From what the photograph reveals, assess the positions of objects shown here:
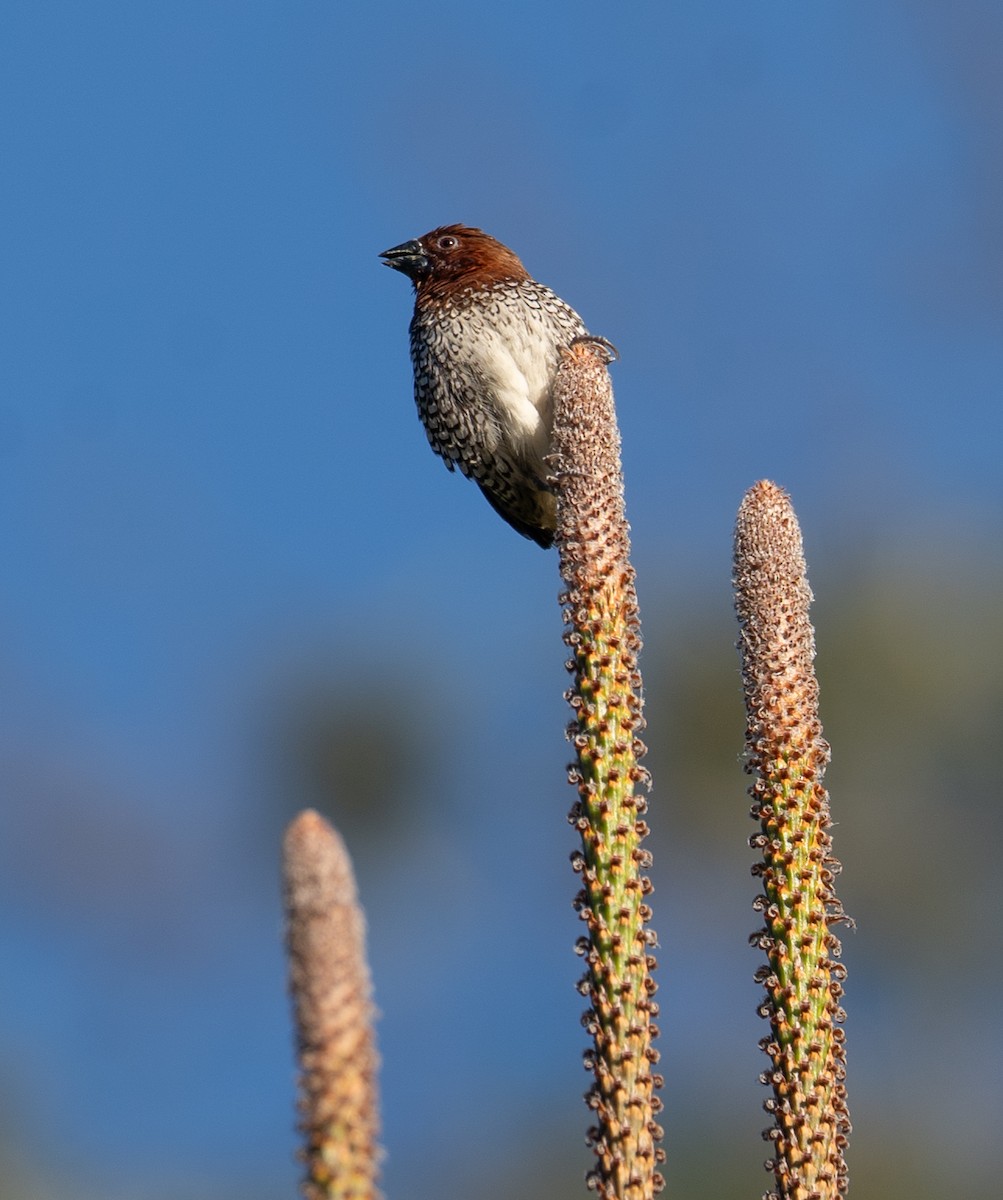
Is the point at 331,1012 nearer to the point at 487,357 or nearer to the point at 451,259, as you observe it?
Answer: the point at 487,357

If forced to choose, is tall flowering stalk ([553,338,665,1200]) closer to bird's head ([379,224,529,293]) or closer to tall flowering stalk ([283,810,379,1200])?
tall flowering stalk ([283,810,379,1200])

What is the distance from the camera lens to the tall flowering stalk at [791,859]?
334 cm

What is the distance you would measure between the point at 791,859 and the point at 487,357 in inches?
172

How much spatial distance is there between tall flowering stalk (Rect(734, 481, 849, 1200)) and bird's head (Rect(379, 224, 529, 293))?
463 cm

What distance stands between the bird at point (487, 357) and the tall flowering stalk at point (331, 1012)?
5005 mm

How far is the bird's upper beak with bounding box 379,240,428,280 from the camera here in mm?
8602

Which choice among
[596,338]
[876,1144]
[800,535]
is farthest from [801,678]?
[876,1144]

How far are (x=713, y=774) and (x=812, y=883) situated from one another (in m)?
18.3

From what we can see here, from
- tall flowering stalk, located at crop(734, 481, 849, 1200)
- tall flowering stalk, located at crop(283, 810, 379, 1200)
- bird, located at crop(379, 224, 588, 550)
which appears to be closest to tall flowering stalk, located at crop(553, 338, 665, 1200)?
tall flowering stalk, located at crop(734, 481, 849, 1200)

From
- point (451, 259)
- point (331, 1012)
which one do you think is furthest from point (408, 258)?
point (331, 1012)

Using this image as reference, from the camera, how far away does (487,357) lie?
25.1 feet

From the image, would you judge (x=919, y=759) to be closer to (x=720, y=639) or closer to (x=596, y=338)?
(x=720, y=639)

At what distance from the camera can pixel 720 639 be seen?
2422 cm

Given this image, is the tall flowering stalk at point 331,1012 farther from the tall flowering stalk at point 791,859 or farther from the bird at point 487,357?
the bird at point 487,357
